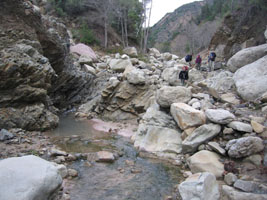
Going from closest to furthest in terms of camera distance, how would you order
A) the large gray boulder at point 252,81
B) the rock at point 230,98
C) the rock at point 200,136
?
1. the rock at point 200,136
2. the large gray boulder at point 252,81
3. the rock at point 230,98

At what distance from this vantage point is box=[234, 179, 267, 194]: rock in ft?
17.1

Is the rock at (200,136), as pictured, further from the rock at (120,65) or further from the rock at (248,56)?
the rock at (120,65)

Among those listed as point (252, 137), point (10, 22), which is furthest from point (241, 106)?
point (10, 22)

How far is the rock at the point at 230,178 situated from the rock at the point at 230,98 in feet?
14.7

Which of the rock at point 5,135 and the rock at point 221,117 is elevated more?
the rock at point 221,117

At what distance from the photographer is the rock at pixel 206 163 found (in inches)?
255

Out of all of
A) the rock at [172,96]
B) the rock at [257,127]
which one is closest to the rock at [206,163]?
the rock at [257,127]

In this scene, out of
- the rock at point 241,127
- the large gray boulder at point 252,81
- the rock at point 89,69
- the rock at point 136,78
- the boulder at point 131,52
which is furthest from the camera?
the boulder at point 131,52

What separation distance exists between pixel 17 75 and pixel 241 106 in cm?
972

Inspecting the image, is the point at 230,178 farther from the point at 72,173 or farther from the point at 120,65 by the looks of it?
the point at 120,65

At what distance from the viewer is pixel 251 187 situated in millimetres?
5332

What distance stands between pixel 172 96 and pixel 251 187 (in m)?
5.27

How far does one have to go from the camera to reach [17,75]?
33.6 feet

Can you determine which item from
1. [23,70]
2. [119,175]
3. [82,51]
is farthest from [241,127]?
[82,51]
